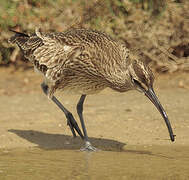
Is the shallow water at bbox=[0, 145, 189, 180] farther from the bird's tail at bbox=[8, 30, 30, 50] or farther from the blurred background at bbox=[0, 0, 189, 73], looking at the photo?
the blurred background at bbox=[0, 0, 189, 73]

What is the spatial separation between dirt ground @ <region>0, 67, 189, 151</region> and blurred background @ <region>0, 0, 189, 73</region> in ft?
1.69

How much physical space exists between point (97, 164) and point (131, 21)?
16.7ft

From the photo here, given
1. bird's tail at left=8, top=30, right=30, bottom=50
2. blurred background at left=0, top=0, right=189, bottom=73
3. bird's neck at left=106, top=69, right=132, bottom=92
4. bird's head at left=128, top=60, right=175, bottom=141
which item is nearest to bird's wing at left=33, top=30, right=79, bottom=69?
bird's tail at left=8, top=30, right=30, bottom=50

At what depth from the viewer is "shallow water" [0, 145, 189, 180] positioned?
5496 mm

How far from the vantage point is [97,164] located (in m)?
6.08

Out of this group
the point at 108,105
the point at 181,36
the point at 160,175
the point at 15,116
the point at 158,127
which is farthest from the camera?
the point at 181,36

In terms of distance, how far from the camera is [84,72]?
6648 mm

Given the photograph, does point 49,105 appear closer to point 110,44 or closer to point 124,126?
point 124,126

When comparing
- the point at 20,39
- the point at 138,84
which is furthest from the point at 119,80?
the point at 20,39

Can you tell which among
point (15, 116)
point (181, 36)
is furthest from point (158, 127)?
point (181, 36)

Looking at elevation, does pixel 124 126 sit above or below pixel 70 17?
below

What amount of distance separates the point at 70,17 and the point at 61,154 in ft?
15.1

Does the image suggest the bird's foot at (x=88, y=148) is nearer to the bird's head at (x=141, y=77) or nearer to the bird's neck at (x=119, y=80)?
the bird's neck at (x=119, y=80)

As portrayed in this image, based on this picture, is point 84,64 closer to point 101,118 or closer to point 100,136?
point 100,136
